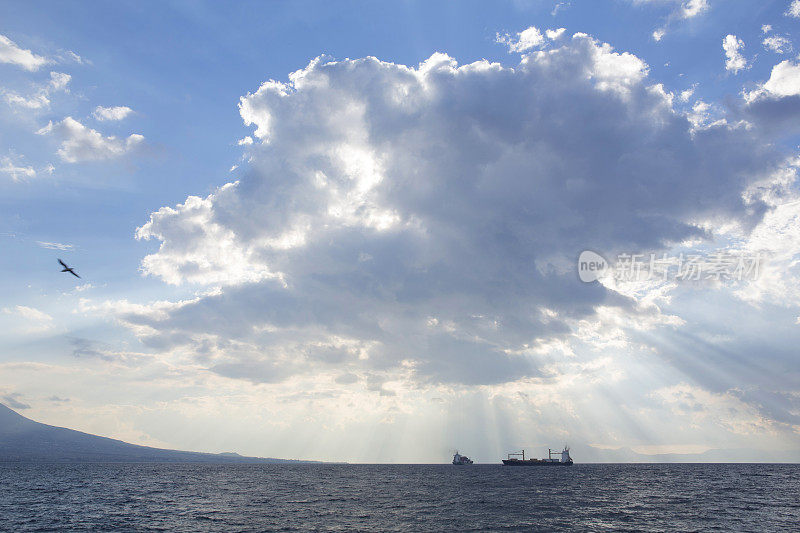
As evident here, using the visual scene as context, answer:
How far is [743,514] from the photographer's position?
92.1 m

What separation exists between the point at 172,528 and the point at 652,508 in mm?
96951

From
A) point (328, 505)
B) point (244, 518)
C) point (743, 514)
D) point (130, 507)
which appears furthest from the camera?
point (328, 505)

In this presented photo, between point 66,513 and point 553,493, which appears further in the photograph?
point 553,493

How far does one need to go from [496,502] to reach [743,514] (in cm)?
5001

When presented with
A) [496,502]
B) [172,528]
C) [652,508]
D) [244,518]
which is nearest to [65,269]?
[172,528]

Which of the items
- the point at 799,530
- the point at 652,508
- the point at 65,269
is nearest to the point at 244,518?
the point at 65,269

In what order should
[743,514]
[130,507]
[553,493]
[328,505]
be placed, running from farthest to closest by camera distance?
1. [553,493]
2. [328,505]
3. [130,507]
4. [743,514]

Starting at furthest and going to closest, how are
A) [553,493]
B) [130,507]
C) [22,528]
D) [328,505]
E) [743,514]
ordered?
[553,493] < [328,505] < [130,507] < [743,514] < [22,528]

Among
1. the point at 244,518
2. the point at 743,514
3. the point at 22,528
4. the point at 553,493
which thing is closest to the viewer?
the point at 22,528

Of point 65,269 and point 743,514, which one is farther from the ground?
point 65,269

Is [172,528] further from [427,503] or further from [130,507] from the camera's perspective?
[427,503]

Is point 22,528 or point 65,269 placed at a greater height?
point 65,269

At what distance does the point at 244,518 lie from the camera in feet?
283

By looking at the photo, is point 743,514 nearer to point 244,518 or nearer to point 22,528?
point 244,518
